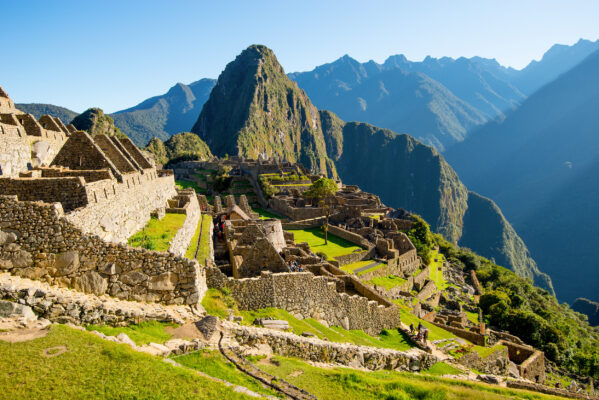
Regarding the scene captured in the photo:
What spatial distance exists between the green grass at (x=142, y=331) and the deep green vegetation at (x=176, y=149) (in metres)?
110

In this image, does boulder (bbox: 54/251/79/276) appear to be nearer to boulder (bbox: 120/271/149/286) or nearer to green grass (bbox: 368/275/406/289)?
boulder (bbox: 120/271/149/286)

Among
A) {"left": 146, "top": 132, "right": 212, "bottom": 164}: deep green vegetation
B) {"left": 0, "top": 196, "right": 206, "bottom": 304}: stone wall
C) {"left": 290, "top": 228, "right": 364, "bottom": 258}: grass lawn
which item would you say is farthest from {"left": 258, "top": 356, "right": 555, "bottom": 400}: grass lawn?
{"left": 146, "top": 132, "right": 212, "bottom": 164}: deep green vegetation

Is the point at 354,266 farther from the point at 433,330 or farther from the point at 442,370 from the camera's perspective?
the point at 442,370

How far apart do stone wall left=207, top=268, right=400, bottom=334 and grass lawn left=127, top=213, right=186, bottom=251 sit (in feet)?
9.30

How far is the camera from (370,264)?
42.5 meters

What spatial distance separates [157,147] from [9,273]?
147950 millimetres

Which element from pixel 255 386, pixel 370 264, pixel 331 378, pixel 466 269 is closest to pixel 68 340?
pixel 255 386

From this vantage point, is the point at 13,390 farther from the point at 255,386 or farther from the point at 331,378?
the point at 331,378

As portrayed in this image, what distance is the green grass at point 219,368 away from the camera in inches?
304

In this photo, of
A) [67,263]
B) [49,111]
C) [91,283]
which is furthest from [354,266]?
[49,111]

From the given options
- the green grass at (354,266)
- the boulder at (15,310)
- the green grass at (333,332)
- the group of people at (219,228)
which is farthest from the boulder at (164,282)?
the green grass at (354,266)

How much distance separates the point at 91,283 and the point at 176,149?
173m

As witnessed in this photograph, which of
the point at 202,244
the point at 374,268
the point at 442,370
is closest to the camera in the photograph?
the point at 442,370

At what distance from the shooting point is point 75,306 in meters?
8.46
